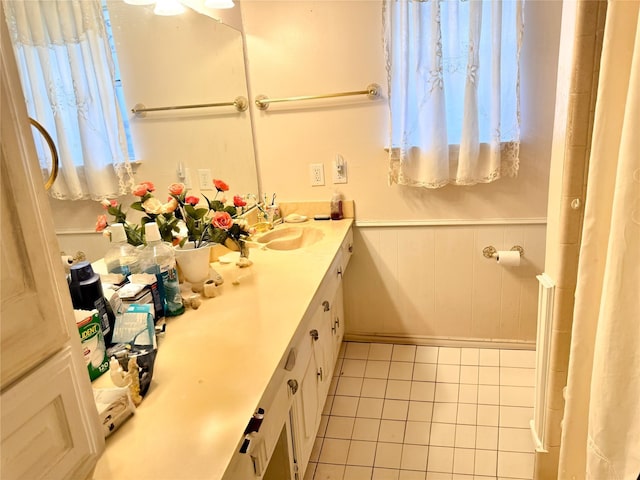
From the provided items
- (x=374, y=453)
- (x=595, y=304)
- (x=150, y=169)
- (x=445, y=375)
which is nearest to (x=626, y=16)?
(x=595, y=304)

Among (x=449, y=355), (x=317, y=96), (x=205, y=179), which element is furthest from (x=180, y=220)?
(x=449, y=355)

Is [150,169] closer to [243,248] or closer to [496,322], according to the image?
[243,248]

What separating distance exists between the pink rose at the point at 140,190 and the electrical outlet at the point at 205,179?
513 millimetres

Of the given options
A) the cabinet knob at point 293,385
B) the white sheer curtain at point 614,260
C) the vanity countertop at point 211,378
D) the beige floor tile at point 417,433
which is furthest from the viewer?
the beige floor tile at point 417,433

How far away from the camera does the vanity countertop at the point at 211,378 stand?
2.62ft

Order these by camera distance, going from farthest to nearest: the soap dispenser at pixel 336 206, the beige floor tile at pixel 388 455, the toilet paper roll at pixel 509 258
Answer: the soap dispenser at pixel 336 206 → the toilet paper roll at pixel 509 258 → the beige floor tile at pixel 388 455

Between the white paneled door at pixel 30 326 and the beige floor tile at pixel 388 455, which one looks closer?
the white paneled door at pixel 30 326

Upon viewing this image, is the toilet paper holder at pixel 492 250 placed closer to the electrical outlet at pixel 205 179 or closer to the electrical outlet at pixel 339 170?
the electrical outlet at pixel 339 170

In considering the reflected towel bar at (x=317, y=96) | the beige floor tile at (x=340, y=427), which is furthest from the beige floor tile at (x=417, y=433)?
the reflected towel bar at (x=317, y=96)

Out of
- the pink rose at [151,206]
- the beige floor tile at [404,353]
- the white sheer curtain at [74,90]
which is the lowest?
the beige floor tile at [404,353]

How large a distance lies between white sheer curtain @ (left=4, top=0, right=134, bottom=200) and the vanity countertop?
1.57ft

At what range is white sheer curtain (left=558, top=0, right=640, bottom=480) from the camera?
92 cm

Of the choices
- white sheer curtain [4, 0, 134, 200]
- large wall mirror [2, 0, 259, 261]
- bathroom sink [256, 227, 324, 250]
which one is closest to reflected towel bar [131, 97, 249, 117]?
large wall mirror [2, 0, 259, 261]

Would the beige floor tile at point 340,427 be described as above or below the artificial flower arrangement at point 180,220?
below
